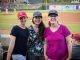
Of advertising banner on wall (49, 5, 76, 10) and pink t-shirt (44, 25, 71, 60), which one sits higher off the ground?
advertising banner on wall (49, 5, 76, 10)

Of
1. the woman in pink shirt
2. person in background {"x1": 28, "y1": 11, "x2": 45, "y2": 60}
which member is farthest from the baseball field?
the woman in pink shirt

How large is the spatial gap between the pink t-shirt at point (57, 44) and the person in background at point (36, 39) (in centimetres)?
22

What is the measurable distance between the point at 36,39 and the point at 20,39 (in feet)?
0.78

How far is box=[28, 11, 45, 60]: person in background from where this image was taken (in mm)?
4238

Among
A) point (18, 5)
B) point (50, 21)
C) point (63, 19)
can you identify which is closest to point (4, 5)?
point (18, 5)

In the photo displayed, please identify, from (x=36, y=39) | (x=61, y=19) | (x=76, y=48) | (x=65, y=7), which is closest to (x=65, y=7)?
(x=65, y=7)

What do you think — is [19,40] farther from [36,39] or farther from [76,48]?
[76,48]

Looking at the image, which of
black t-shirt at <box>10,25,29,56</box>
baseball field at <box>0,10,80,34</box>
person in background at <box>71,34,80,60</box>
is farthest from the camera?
person in background at <box>71,34,80,60</box>

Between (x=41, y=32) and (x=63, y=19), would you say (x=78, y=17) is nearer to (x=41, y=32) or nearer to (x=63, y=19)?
(x=63, y=19)

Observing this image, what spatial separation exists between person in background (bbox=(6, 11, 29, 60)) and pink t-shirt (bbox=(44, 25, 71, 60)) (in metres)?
0.38

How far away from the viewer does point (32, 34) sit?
428 centimetres

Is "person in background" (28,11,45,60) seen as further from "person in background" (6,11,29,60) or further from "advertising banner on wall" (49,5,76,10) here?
"advertising banner on wall" (49,5,76,10)

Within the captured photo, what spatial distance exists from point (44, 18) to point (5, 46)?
0.97 metres

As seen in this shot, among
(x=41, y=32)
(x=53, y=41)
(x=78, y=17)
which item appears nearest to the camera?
(x=53, y=41)
